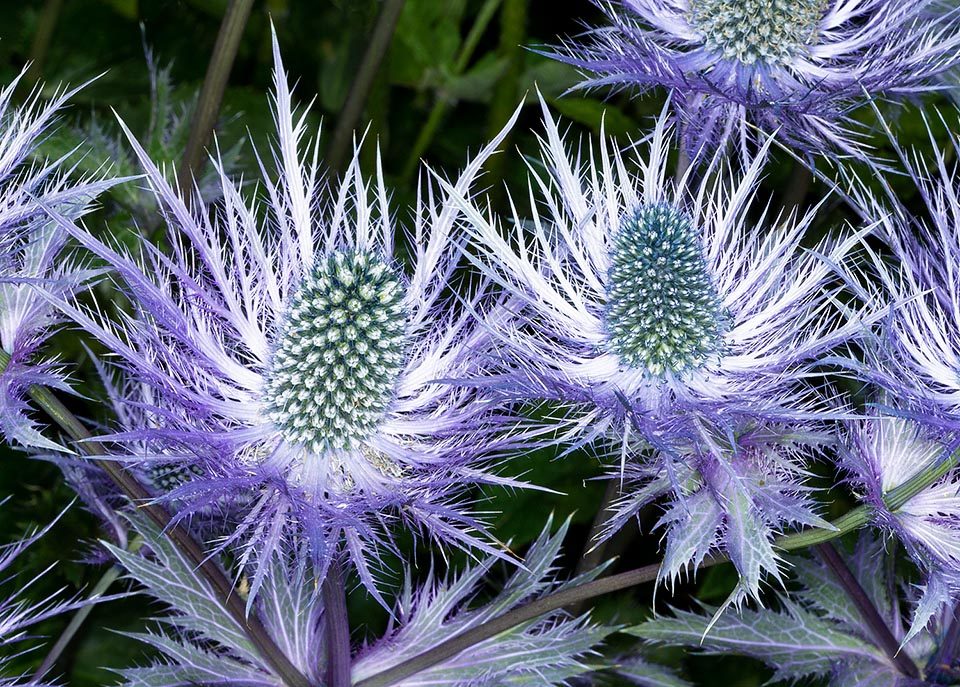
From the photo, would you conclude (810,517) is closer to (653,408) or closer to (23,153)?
(653,408)

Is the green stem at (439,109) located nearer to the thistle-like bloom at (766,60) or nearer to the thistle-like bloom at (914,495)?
the thistle-like bloom at (766,60)

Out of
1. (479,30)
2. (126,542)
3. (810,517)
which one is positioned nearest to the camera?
(810,517)

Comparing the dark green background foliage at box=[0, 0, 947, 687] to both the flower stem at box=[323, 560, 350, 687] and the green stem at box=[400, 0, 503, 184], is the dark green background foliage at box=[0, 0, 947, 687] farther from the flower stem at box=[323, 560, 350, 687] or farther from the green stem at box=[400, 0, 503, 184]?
the flower stem at box=[323, 560, 350, 687]

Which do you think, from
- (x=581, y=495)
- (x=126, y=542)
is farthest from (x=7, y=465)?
(x=581, y=495)

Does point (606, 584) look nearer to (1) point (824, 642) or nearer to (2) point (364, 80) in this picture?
(1) point (824, 642)

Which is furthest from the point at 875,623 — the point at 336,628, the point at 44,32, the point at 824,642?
the point at 44,32

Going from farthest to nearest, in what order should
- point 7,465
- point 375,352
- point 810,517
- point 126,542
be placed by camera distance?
point 7,465, point 126,542, point 375,352, point 810,517
